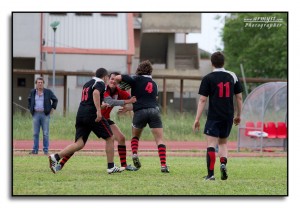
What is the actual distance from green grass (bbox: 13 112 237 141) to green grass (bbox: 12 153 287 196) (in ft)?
13.1

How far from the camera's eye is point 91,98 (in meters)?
11.9

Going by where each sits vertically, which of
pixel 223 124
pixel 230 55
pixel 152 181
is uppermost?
pixel 230 55

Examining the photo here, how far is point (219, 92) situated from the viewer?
36.1 feet

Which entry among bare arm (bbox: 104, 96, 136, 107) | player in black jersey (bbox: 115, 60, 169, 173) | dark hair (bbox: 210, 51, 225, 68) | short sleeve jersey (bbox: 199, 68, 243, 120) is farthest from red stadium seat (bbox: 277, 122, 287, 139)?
dark hair (bbox: 210, 51, 225, 68)

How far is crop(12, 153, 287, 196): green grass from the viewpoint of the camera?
9.75 metres

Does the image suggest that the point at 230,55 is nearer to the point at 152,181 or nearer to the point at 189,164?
the point at 189,164

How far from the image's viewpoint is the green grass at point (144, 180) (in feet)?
32.0

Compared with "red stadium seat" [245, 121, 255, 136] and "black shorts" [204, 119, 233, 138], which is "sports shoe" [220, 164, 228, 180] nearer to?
"black shorts" [204, 119, 233, 138]

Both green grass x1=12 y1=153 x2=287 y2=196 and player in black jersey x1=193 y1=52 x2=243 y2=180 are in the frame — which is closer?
green grass x1=12 y1=153 x2=287 y2=196

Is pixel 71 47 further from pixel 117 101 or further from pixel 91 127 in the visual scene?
pixel 91 127

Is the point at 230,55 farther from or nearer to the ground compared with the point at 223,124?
farther from the ground

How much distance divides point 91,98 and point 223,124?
2.07 meters
